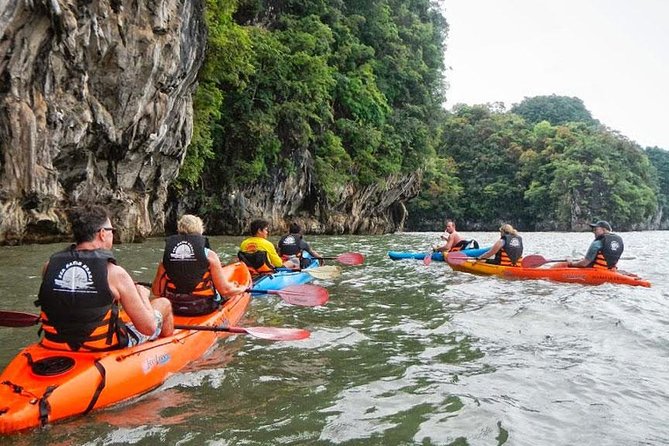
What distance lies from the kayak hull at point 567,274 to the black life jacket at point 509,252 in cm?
25

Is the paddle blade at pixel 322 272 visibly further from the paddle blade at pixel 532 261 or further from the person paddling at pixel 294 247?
the paddle blade at pixel 532 261

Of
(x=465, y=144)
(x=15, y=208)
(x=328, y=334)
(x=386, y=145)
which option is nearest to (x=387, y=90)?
(x=386, y=145)

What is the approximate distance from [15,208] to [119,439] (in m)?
11.4

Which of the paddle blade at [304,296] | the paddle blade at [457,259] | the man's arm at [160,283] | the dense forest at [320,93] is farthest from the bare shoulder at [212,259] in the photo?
the dense forest at [320,93]

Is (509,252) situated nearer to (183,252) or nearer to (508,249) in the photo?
(508,249)

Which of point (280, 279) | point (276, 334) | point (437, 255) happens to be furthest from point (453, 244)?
point (276, 334)

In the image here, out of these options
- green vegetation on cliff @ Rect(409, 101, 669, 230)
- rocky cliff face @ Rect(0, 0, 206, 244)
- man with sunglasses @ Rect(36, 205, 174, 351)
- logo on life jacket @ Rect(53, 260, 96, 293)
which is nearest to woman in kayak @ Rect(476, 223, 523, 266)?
man with sunglasses @ Rect(36, 205, 174, 351)

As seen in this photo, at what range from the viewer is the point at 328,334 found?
18.9 ft

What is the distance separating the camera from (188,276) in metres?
5.15

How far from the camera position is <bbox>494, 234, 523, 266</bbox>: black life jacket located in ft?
36.2

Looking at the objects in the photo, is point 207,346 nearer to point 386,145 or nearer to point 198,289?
point 198,289

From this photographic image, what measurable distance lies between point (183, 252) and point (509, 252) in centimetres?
776

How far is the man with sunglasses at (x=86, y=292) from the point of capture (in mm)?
3480

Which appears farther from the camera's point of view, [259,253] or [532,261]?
[532,261]
